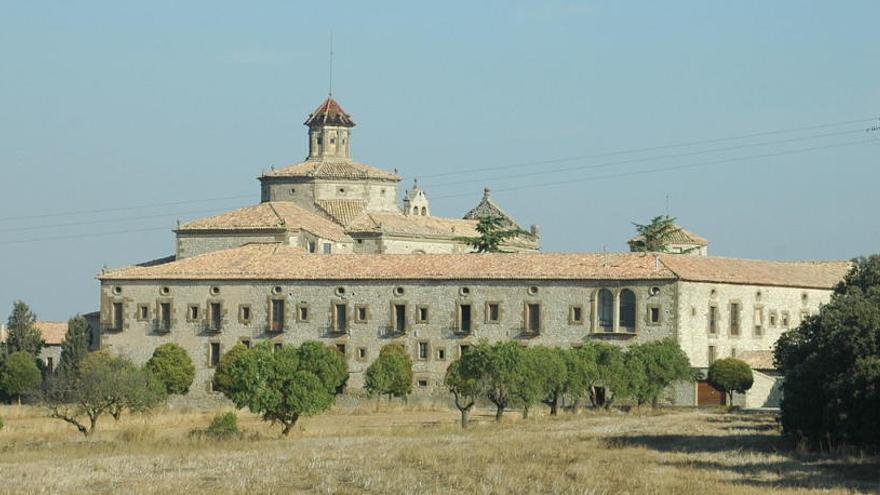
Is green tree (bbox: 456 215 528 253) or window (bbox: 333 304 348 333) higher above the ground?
green tree (bbox: 456 215 528 253)

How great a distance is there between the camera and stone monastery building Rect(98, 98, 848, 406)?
81688 millimetres

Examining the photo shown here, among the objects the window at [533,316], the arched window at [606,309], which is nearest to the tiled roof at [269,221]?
the window at [533,316]

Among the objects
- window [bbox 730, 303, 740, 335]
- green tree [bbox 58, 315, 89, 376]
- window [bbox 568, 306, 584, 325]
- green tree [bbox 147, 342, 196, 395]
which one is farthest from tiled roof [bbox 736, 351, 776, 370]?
green tree [bbox 58, 315, 89, 376]

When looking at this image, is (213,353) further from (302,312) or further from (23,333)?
(23,333)

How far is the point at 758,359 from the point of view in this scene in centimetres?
8175

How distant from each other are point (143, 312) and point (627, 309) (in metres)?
21.4

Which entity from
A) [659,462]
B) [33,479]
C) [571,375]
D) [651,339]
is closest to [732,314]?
[651,339]

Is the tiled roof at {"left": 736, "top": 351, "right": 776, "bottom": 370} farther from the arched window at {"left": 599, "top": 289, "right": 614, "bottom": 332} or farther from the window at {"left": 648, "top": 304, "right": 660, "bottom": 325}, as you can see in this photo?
the arched window at {"left": 599, "top": 289, "right": 614, "bottom": 332}

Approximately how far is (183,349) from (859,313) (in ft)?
135

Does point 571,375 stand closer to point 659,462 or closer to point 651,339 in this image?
point 651,339

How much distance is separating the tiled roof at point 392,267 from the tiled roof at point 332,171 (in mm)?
13326

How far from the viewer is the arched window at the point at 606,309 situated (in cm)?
8188

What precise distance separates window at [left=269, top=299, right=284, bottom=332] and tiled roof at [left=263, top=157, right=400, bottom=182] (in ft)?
59.9

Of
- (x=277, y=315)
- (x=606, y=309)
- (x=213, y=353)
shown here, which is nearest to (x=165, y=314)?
(x=213, y=353)
